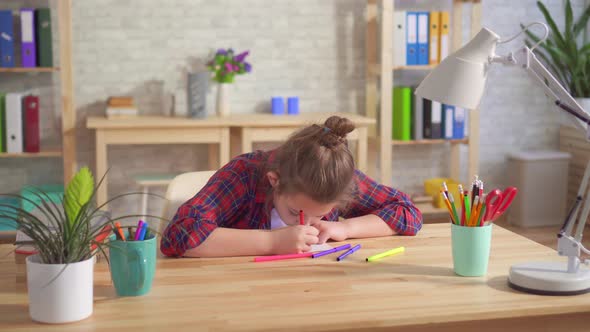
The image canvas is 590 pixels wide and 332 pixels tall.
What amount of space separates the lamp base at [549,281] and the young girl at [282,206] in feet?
1.60

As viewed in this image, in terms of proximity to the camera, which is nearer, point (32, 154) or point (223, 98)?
point (32, 154)

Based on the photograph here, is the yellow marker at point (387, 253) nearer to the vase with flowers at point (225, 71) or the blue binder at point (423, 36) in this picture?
the vase with flowers at point (225, 71)

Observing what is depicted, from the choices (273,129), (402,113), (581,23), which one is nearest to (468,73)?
(273,129)

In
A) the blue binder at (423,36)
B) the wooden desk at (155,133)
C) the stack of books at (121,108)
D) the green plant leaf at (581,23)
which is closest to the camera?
the wooden desk at (155,133)

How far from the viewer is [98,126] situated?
389 centimetres

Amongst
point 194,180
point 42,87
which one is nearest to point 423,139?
point 42,87

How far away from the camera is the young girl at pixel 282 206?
5.97ft

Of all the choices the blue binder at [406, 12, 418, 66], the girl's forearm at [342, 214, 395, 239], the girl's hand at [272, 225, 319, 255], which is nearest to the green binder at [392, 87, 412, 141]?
the blue binder at [406, 12, 418, 66]

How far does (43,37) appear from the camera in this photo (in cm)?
408

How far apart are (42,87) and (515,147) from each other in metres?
3.06

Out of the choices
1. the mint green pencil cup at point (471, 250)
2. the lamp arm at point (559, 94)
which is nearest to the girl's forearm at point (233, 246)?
the mint green pencil cup at point (471, 250)

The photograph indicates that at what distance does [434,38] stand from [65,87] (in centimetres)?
214

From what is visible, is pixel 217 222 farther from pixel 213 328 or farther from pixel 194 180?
pixel 213 328

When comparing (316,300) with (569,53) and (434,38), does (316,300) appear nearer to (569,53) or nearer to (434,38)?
(434,38)
